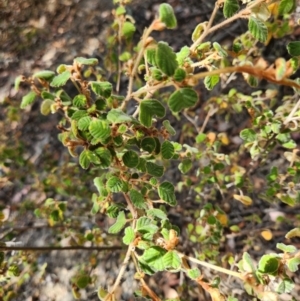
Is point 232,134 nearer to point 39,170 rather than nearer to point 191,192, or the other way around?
point 191,192

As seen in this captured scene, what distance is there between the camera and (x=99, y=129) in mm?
616

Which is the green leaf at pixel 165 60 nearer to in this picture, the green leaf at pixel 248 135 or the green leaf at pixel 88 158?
the green leaf at pixel 88 158

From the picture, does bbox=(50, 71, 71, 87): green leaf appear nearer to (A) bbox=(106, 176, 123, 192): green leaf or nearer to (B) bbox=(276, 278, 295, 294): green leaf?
(A) bbox=(106, 176, 123, 192): green leaf

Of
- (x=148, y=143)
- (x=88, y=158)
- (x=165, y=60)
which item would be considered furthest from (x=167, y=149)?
(x=165, y=60)

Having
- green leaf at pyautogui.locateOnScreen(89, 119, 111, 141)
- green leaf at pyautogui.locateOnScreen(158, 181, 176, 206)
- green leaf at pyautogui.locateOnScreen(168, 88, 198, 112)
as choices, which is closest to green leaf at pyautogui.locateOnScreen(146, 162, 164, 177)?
green leaf at pyautogui.locateOnScreen(158, 181, 176, 206)

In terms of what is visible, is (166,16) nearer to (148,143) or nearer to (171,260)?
(148,143)

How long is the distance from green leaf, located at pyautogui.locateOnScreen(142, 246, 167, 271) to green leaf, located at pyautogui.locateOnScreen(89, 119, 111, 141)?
21 centimetres

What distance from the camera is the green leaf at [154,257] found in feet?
1.93

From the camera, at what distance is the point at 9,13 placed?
8.21 ft

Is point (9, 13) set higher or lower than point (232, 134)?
higher

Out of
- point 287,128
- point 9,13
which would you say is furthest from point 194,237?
point 9,13

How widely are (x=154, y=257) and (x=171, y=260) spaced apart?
3 centimetres

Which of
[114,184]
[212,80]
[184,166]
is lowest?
[184,166]

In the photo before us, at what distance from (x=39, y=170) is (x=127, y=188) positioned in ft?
3.87
